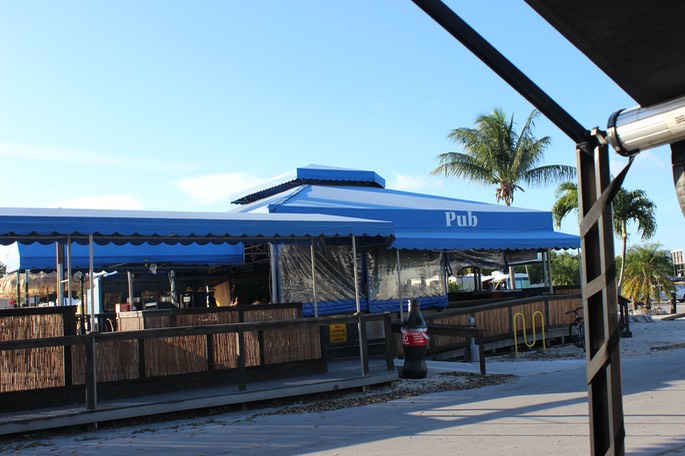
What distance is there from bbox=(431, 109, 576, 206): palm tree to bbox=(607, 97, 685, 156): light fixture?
34508mm

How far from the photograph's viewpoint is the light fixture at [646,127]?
361cm

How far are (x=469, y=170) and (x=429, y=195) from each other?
16444 millimetres

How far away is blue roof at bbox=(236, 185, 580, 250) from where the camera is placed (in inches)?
696

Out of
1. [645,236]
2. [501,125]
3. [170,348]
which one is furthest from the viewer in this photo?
[501,125]

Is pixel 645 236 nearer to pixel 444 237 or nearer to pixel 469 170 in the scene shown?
pixel 469 170

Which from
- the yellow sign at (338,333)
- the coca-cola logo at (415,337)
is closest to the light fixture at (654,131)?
the coca-cola logo at (415,337)

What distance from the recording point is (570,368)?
46.3 ft

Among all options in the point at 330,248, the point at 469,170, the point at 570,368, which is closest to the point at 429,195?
the point at 330,248

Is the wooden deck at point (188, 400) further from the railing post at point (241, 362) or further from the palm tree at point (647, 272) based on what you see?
the palm tree at point (647, 272)

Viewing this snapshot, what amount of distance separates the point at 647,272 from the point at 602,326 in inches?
1322

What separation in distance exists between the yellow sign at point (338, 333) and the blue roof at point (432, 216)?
2.93 metres

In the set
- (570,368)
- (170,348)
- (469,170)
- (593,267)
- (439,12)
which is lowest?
(570,368)

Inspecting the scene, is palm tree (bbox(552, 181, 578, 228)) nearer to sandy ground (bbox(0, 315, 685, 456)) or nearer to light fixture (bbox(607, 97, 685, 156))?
sandy ground (bbox(0, 315, 685, 456))

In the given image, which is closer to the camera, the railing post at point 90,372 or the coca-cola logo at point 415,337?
the railing post at point 90,372
